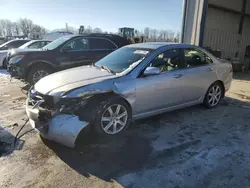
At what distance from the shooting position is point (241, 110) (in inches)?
207

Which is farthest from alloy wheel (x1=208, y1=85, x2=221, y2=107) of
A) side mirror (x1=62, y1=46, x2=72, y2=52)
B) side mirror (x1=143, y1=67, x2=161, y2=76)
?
side mirror (x1=62, y1=46, x2=72, y2=52)

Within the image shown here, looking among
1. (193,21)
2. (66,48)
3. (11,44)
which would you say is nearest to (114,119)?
(66,48)

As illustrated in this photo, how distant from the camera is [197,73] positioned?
4.68m

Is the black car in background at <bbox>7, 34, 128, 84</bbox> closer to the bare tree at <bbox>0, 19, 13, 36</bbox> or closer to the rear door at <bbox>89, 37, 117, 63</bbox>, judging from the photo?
the rear door at <bbox>89, 37, 117, 63</bbox>

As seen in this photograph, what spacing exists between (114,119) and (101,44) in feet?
15.5

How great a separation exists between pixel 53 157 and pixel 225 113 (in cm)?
373

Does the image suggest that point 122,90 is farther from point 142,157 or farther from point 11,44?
point 11,44

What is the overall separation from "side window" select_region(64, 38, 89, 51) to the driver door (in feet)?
12.8

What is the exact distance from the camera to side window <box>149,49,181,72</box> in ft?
13.6

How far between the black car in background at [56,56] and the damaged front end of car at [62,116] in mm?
3864

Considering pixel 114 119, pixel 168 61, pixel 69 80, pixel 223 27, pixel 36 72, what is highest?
pixel 223 27

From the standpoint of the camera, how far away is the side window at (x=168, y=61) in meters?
4.14

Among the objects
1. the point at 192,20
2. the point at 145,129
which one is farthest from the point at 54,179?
the point at 192,20

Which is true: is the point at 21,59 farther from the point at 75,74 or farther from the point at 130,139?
the point at 130,139
